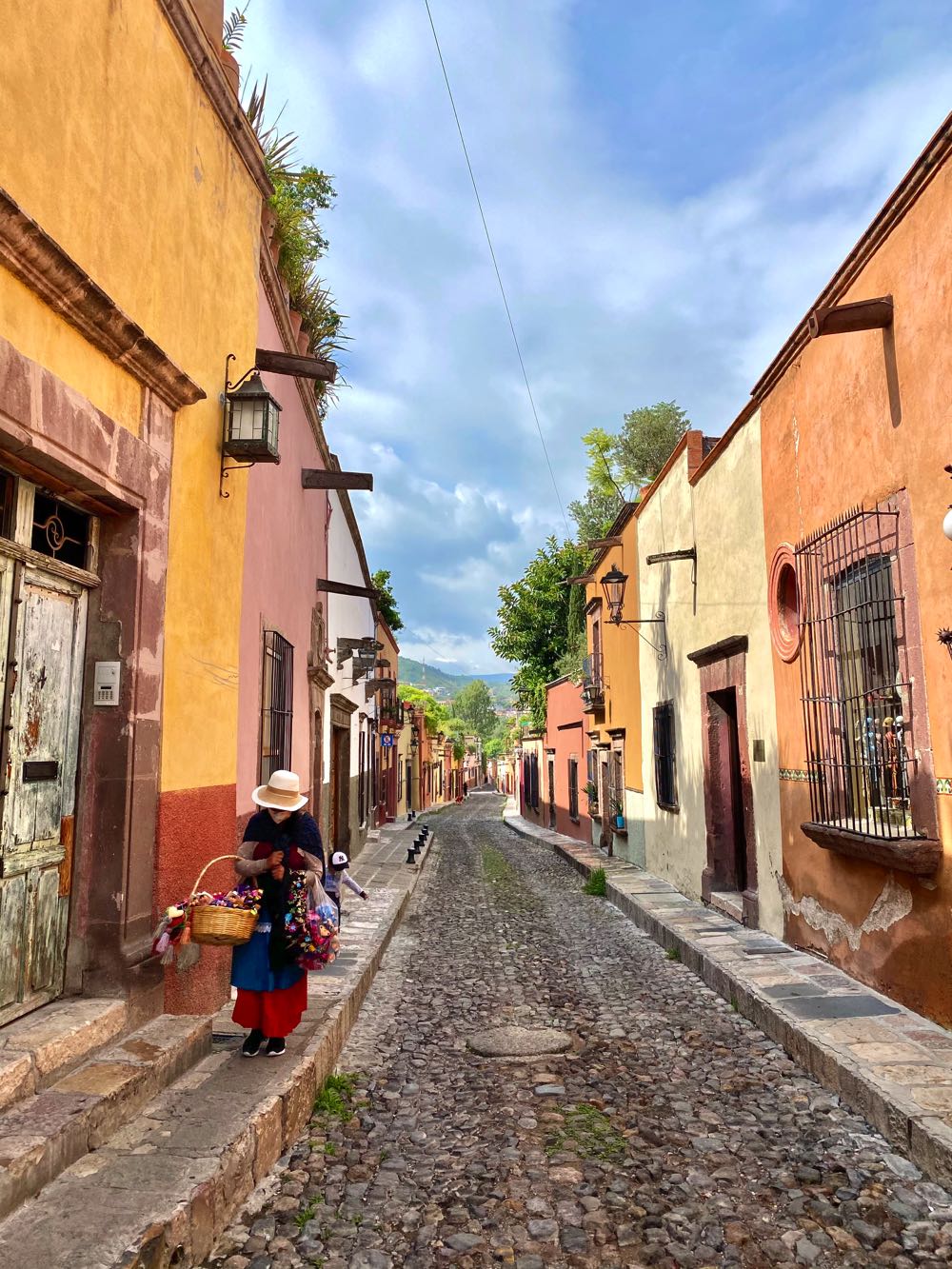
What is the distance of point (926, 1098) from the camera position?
3.64 m

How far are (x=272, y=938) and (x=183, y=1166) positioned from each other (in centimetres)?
130

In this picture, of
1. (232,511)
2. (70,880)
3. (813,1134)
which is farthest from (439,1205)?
(232,511)

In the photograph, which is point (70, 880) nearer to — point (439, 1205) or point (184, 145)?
point (439, 1205)

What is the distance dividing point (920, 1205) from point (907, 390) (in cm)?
412

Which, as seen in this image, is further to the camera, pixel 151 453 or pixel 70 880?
pixel 151 453

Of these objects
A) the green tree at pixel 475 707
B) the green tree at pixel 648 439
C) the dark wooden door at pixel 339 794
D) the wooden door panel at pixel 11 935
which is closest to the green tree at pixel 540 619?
the green tree at pixel 648 439

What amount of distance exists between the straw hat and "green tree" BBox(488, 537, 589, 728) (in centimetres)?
2340

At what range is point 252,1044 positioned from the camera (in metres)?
4.16

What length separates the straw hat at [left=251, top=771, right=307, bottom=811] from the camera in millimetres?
4383

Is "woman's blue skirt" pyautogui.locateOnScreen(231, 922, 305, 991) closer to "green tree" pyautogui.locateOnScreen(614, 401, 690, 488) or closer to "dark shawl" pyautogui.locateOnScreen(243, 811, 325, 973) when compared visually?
"dark shawl" pyautogui.locateOnScreen(243, 811, 325, 973)

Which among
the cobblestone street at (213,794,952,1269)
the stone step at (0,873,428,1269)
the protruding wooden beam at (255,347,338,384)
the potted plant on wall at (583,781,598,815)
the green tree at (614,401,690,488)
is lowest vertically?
the cobblestone street at (213,794,952,1269)

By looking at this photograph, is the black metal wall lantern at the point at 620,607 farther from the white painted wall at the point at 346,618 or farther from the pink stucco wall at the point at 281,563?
the pink stucco wall at the point at 281,563

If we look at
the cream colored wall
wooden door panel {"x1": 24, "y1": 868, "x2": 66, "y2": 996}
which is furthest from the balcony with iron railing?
wooden door panel {"x1": 24, "y1": 868, "x2": 66, "y2": 996}

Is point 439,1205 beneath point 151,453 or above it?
beneath
